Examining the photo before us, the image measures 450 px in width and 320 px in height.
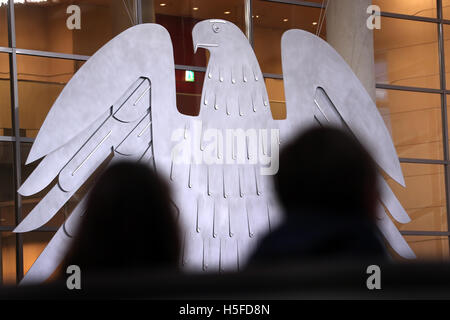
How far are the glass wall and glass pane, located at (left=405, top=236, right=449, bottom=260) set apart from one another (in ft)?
0.06

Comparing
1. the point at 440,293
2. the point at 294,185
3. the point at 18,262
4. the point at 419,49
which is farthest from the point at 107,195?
the point at 419,49

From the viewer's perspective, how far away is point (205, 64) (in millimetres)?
10891

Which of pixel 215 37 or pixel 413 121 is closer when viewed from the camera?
pixel 215 37

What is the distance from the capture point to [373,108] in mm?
10367

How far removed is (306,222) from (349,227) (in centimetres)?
64

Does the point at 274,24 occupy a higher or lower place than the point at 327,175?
higher

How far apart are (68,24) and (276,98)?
3.07 m

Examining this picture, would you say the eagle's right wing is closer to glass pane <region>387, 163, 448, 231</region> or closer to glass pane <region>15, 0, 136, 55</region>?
glass pane <region>15, 0, 136, 55</region>

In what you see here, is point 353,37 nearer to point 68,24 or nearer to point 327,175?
point 327,175

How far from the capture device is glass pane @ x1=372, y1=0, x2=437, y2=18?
42.4 ft

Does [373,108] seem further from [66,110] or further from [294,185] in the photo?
[66,110]

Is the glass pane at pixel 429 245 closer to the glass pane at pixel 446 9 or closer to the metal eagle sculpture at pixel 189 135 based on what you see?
the metal eagle sculpture at pixel 189 135

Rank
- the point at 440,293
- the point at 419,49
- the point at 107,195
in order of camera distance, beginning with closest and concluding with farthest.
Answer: the point at 440,293 → the point at 107,195 → the point at 419,49

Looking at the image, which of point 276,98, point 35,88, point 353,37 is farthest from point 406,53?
point 35,88
